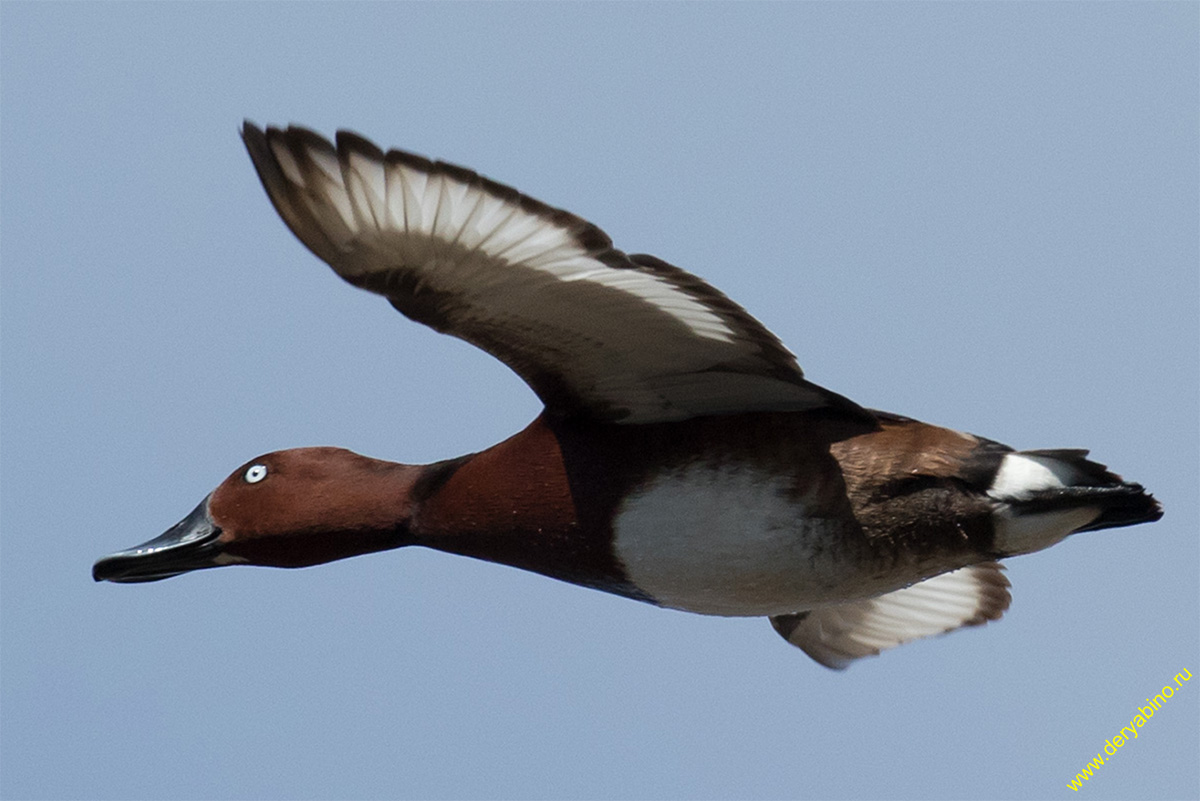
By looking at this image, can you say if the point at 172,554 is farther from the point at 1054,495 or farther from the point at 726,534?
the point at 1054,495

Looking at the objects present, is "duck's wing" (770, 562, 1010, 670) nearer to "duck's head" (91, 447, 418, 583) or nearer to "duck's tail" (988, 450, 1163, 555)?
"duck's tail" (988, 450, 1163, 555)

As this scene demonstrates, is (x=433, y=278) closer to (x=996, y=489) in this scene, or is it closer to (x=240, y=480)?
(x=240, y=480)

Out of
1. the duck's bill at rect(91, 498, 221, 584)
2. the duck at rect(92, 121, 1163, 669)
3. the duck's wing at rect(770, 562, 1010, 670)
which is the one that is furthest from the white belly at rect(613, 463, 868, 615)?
the duck's wing at rect(770, 562, 1010, 670)

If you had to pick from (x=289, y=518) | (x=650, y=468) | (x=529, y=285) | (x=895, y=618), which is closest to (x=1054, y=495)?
(x=650, y=468)

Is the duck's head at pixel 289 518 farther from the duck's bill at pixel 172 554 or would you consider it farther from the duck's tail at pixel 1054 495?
the duck's tail at pixel 1054 495

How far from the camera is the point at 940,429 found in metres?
5.61

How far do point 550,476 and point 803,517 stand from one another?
2.88 ft

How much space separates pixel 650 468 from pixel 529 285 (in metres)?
0.87

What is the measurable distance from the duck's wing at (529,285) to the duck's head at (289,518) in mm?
782

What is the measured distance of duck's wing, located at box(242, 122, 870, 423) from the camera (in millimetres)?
4840

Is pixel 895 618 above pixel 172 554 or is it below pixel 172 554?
below

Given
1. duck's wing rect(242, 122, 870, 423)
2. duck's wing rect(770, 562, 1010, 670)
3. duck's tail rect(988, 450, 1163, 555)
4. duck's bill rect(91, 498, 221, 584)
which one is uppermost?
duck's wing rect(242, 122, 870, 423)

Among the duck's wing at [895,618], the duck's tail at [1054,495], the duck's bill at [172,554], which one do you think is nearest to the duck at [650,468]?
the duck's tail at [1054,495]

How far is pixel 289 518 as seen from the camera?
234 inches
